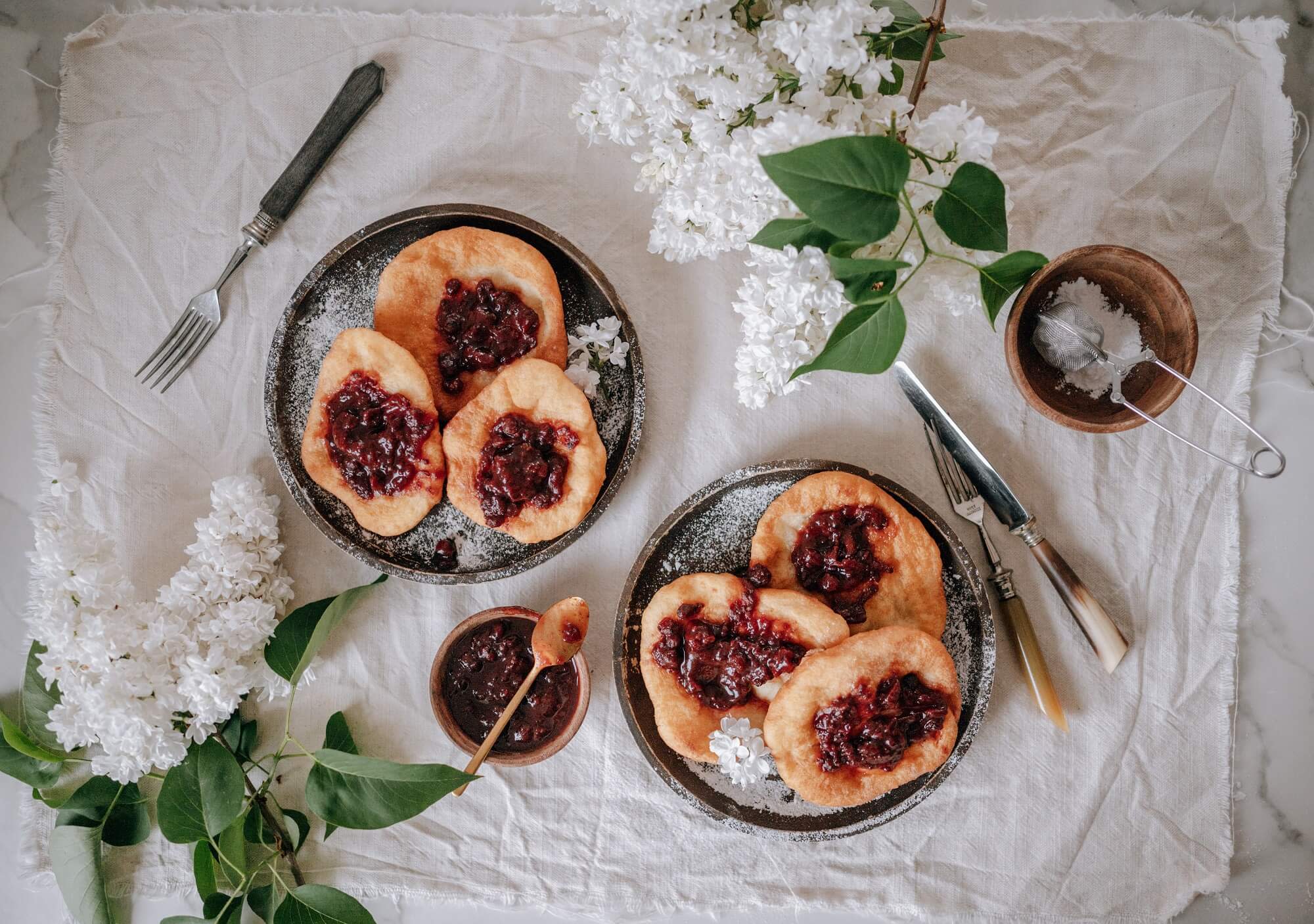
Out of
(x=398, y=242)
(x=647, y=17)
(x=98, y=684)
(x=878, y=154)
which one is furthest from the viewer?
(x=398, y=242)

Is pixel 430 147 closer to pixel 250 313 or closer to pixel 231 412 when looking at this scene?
pixel 250 313

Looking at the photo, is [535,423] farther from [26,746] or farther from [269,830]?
[26,746]

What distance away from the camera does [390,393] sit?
8.77 ft

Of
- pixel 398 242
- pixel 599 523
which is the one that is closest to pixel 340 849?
pixel 599 523

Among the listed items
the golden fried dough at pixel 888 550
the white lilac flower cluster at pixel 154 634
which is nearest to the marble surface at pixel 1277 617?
the white lilac flower cluster at pixel 154 634

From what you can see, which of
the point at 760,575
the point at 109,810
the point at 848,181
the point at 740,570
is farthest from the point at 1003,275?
the point at 109,810

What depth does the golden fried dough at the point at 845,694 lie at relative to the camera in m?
2.50

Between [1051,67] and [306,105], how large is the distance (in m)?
2.58

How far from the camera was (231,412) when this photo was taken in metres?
3.00

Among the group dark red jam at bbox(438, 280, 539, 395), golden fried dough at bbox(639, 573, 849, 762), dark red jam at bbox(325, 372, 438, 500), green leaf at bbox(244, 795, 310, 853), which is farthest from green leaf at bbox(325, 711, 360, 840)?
dark red jam at bbox(438, 280, 539, 395)

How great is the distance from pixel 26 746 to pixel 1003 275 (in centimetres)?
334

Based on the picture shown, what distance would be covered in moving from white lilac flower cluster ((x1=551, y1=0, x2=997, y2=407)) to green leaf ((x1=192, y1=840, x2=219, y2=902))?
233 cm

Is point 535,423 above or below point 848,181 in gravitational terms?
below

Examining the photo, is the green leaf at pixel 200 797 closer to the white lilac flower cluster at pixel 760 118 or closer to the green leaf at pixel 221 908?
the green leaf at pixel 221 908
